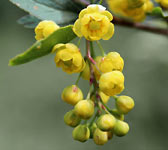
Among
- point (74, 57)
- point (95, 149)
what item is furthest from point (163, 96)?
point (74, 57)

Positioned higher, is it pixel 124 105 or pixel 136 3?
pixel 136 3

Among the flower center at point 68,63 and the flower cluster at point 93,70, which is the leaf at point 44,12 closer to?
the flower cluster at point 93,70

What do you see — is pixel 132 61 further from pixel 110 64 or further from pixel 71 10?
pixel 110 64

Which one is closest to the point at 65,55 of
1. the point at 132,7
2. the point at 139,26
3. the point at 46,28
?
the point at 46,28

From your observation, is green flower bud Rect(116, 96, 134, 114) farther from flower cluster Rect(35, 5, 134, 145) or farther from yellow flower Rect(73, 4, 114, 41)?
yellow flower Rect(73, 4, 114, 41)

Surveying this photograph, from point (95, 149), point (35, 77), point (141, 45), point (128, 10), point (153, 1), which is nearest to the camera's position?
point (128, 10)

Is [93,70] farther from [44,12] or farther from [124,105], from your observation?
[44,12]
